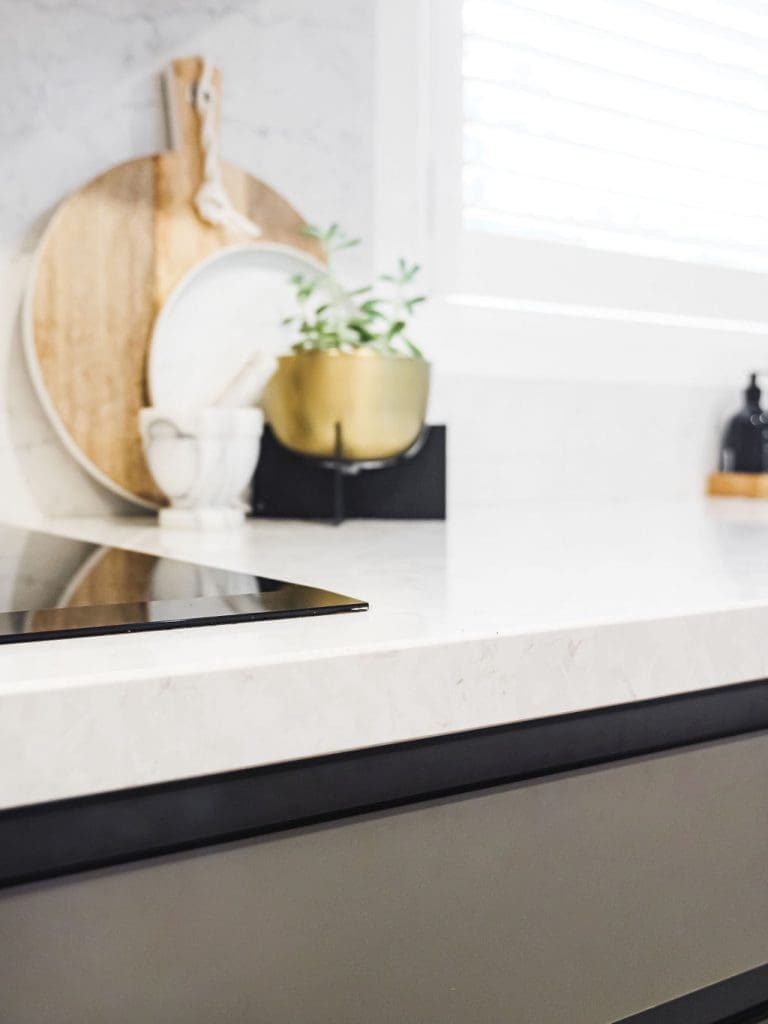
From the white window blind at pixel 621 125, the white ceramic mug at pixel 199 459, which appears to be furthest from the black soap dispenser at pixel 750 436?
the white ceramic mug at pixel 199 459

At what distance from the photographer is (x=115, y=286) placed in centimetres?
111

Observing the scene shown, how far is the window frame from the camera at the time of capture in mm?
1362

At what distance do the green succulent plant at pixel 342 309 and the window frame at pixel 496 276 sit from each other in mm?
65

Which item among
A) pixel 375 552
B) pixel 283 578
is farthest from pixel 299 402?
pixel 283 578

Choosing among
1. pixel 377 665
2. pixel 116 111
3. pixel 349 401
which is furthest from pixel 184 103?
pixel 377 665

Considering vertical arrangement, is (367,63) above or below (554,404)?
above

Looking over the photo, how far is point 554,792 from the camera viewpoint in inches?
20.1

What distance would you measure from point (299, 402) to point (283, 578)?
468mm

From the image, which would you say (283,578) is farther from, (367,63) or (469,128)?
(469,128)

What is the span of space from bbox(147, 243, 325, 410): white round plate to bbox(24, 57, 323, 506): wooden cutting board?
0.02 meters

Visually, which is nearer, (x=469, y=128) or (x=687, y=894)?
(x=687, y=894)

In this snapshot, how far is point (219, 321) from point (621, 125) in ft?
2.64

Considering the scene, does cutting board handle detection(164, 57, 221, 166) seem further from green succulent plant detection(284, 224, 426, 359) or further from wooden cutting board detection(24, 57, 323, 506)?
green succulent plant detection(284, 224, 426, 359)

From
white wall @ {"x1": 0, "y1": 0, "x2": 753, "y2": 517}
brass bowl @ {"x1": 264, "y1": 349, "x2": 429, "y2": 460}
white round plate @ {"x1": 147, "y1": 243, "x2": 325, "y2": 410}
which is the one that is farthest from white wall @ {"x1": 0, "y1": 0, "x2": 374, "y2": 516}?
brass bowl @ {"x1": 264, "y1": 349, "x2": 429, "y2": 460}
